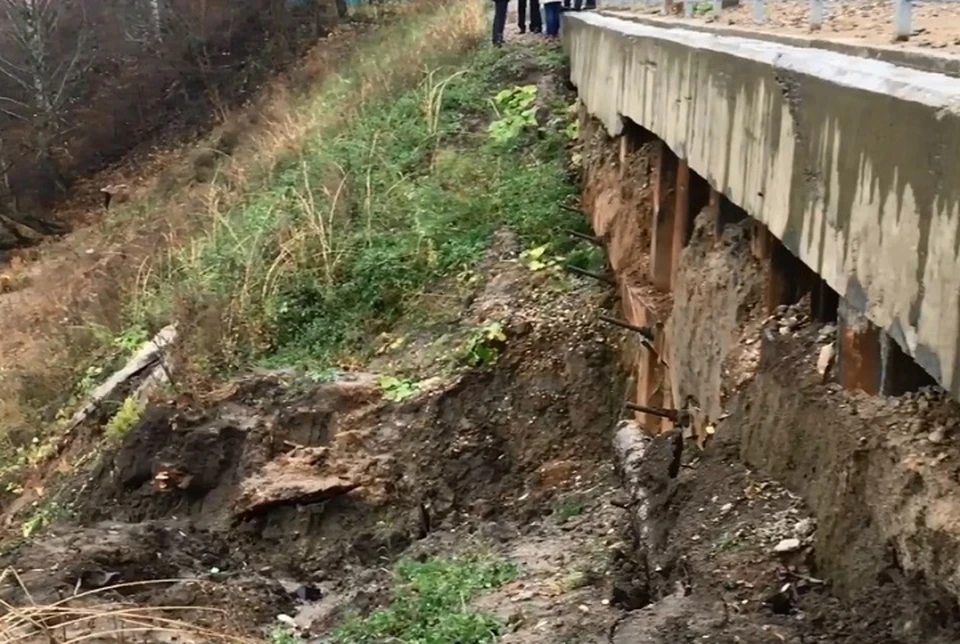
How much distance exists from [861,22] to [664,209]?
154cm

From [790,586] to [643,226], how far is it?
411cm

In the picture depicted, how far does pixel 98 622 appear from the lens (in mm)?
5156

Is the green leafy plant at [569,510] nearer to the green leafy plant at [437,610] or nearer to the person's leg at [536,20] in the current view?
the green leafy plant at [437,610]

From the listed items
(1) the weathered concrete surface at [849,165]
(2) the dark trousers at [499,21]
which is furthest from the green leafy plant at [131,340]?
(1) the weathered concrete surface at [849,165]

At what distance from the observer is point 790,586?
3518 millimetres

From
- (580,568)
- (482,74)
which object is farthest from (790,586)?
(482,74)

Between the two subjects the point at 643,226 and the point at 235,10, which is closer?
the point at 643,226

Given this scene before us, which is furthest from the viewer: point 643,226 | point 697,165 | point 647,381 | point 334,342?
point 334,342

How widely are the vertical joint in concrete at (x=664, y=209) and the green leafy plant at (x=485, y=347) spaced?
1.55m

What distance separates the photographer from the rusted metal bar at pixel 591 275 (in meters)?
8.23

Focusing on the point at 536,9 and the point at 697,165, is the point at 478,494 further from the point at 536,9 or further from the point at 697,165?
the point at 536,9

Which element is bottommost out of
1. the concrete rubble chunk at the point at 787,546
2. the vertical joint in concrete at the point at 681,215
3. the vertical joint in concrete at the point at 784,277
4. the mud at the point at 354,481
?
the mud at the point at 354,481

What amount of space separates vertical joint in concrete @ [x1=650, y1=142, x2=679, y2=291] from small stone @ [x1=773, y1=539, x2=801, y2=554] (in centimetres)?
327

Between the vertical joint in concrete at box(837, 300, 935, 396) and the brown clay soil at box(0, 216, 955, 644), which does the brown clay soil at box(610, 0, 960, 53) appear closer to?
the vertical joint in concrete at box(837, 300, 935, 396)
